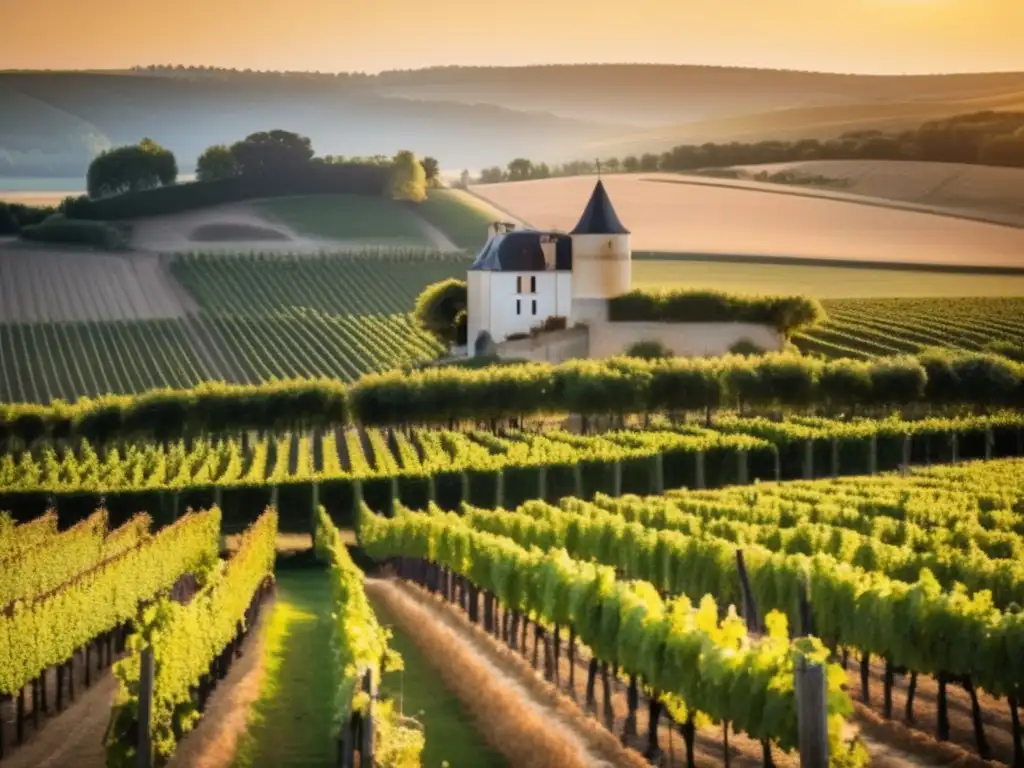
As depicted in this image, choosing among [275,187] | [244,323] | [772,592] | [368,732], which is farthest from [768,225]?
[368,732]

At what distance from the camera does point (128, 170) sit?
339 ft

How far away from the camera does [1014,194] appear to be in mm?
69938

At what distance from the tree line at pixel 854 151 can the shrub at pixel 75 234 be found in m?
26.6

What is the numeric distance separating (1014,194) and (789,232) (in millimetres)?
13026

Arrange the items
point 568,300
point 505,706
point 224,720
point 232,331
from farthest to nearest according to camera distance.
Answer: point 232,331, point 568,300, point 224,720, point 505,706

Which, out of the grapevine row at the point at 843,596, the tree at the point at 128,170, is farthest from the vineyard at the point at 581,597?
the tree at the point at 128,170

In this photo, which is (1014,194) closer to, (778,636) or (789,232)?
(789,232)

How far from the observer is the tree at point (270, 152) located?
105000 millimetres

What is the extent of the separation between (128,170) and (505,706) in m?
90.4

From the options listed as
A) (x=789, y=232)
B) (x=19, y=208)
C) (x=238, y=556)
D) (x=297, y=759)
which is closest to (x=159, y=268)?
(x=19, y=208)

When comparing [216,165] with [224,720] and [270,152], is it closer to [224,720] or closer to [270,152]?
[270,152]

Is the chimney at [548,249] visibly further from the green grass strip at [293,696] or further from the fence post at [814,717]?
the fence post at [814,717]

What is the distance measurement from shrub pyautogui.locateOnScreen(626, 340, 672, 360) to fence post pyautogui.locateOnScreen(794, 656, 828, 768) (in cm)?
5610

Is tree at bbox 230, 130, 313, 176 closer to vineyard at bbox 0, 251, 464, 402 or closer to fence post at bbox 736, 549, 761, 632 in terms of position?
vineyard at bbox 0, 251, 464, 402
